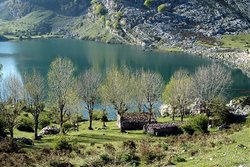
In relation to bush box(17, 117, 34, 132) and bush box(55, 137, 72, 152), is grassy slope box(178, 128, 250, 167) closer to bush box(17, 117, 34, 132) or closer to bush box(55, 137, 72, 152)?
bush box(55, 137, 72, 152)

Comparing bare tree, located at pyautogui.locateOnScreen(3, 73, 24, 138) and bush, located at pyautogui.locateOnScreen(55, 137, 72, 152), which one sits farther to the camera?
bare tree, located at pyautogui.locateOnScreen(3, 73, 24, 138)

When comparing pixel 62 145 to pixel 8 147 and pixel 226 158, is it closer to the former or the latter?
pixel 8 147

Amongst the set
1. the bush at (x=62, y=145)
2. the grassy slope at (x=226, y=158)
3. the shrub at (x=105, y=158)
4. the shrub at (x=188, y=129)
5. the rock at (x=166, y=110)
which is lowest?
the rock at (x=166, y=110)

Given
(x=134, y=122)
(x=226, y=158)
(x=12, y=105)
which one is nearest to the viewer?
(x=226, y=158)

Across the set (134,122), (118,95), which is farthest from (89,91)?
(134,122)

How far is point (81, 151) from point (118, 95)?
3225 centimetres

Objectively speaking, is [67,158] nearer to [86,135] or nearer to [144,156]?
[144,156]

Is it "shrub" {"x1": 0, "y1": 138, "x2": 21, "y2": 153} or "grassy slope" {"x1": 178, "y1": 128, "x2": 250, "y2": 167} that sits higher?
"grassy slope" {"x1": 178, "y1": 128, "x2": 250, "y2": 167}

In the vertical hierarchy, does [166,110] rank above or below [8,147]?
below

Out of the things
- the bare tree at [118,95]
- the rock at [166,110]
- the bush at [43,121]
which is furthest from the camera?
the rock at [166,110]

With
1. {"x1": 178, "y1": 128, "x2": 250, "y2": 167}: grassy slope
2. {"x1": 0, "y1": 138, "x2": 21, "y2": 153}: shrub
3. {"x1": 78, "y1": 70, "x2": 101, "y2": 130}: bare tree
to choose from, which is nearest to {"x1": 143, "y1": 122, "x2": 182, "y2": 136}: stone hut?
{"x1": 78, "y1": 70, "x2": 101, "y2": 130}: bare tree

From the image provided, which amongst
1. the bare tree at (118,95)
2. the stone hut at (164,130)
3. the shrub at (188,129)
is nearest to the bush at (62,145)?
the shrub at (188,129)

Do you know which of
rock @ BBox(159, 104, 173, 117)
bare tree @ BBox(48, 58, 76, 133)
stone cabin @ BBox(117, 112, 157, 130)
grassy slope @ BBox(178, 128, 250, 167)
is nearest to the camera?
grassy slope @ BBox(178, 128, 250, 167)

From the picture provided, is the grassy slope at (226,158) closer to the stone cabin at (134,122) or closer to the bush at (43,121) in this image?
the stone cabin at (134,122)
